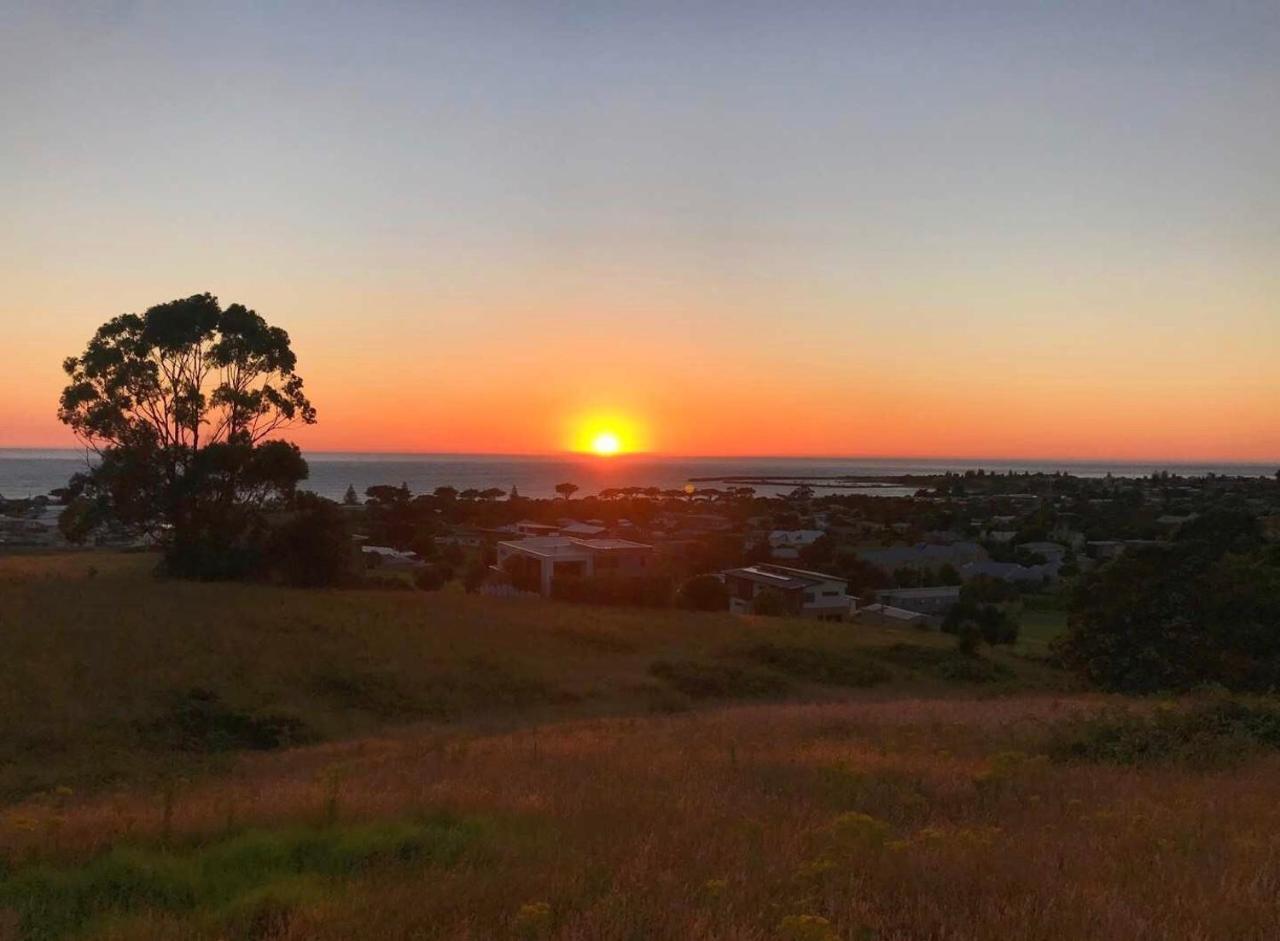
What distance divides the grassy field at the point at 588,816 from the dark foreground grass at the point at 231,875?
A: 27 mm

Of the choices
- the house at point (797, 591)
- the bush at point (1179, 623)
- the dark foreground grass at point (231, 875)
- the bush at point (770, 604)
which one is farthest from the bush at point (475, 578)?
the dark foreground grass at point (231, 875)

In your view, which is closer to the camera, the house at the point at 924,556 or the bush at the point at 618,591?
the bush at the point at 618,591

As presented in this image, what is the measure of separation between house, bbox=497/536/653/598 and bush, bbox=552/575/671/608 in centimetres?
447

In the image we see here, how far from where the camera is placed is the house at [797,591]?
50.7 meters

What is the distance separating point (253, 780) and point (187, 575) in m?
24.5

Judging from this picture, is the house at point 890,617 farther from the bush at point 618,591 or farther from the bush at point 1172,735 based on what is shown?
the bush at point 1172,735

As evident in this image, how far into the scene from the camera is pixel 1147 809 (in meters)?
8.12

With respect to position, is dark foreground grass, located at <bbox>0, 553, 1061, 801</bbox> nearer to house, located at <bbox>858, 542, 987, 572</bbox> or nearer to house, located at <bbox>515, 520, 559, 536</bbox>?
house, located at <bbox>858, 542, 987, 572</bbox>

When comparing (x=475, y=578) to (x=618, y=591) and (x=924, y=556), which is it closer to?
(x=618, y=591)

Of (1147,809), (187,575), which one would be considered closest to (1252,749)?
(1147,809)

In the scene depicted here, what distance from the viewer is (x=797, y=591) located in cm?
5062

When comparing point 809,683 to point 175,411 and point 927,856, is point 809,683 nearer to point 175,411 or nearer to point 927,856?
point 927,856

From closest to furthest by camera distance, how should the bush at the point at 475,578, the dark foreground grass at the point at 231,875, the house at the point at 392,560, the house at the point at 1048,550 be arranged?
1. the dark foreground grass at the point at 231,875
2. the bush at the point at 475,578
3. the house at the point at 392,560
4. the house at the point at 1048,550

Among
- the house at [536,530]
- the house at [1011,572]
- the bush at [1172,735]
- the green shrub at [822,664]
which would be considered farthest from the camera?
the house at [536,530]
